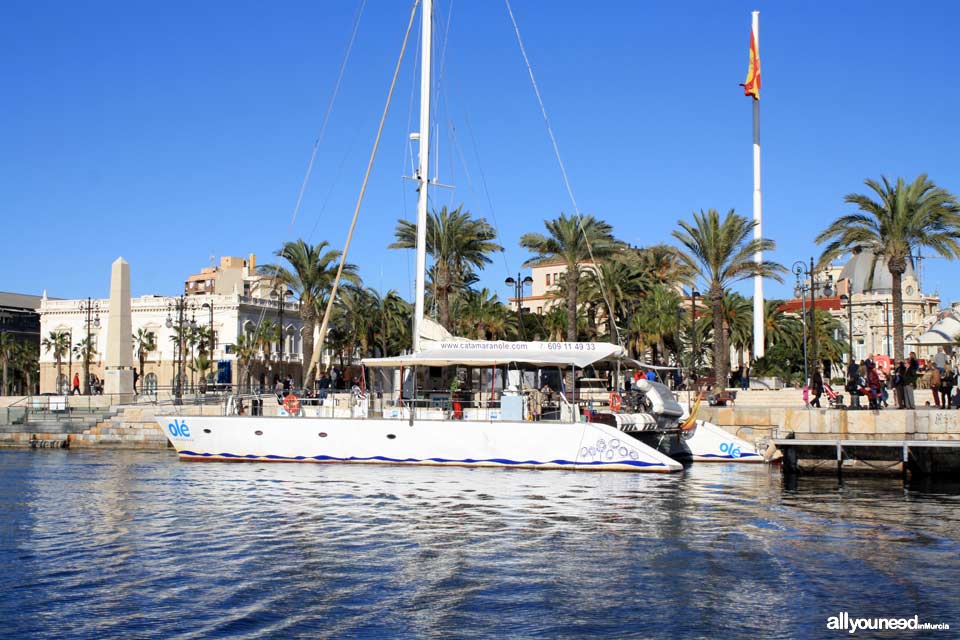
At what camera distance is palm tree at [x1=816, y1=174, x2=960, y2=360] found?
35250 mm

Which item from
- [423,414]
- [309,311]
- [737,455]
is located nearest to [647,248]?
[309,311]

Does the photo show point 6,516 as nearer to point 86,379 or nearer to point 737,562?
point 737,562

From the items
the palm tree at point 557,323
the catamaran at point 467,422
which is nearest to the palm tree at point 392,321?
the palm tree at point 557,323

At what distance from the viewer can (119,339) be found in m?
43.0

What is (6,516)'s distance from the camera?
63.1 ft

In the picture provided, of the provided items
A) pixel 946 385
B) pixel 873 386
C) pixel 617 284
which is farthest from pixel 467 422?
pixel 617 284

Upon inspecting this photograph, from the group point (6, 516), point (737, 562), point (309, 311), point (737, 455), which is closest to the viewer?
point (737, 562)

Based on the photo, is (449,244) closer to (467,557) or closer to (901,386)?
(901,386)

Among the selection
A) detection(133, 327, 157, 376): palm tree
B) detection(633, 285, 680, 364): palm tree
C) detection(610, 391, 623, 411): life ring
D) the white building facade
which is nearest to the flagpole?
detection(633, 285, 680, 364): palm tree

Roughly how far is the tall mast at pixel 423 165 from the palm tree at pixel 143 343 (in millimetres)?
52330

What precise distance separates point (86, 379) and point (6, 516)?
61.1m

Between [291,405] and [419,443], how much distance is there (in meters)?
4.08

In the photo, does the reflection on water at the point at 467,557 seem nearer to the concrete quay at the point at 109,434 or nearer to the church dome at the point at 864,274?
the concrete quay at the point at 109,434

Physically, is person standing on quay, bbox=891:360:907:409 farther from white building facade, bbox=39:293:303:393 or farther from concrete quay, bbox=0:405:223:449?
white building facade, bbox=39:293:303:393
